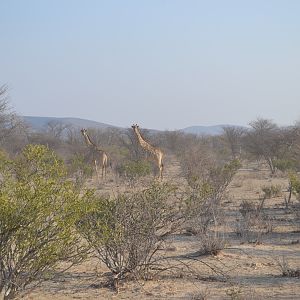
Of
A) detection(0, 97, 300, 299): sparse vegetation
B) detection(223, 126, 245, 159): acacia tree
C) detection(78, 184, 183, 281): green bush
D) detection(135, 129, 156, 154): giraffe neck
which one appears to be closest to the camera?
detection(0, 97, 300, 299): sparse vegetation

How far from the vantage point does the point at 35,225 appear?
19.6ft

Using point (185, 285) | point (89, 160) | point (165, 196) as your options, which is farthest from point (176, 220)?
point (89, 160)

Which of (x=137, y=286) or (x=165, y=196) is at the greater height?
(x=165, y=196)

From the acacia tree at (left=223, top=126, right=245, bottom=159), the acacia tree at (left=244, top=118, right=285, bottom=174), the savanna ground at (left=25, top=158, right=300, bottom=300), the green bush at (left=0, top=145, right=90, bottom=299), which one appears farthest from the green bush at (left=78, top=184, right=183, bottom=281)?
the acacia tree at (left=223, top=126, right=245, bottom=159)

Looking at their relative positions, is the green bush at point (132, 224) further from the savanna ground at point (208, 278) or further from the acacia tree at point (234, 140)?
the acacia tree at point (234, 140)

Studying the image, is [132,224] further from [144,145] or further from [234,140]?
[234,140]

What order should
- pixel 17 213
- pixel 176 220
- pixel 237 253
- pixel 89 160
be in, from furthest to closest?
1. pixel 89 160
2. pixel 237 253
3. pixel 176 220
4. pixel 17 213

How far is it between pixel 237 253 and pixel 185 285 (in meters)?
2.51

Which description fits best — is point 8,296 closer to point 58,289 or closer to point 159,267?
point 58,289

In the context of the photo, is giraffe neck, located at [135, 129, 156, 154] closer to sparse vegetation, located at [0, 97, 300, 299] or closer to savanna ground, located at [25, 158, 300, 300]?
sparse vegetation, located at [0, 97, 300, 299]

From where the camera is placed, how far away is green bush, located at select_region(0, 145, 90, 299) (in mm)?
5871

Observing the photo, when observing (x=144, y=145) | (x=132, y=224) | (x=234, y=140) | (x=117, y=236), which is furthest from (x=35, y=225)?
→ (x=234, y=140)

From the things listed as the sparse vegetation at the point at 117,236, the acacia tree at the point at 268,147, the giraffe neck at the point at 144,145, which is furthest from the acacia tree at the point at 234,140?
the sparse vegetation at the point at 117,236

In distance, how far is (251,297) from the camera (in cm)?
720
